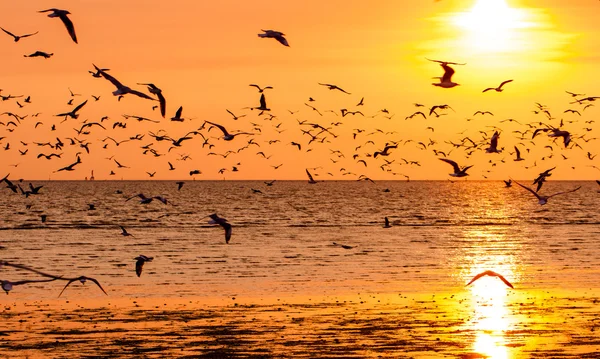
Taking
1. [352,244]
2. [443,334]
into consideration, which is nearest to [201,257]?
[352,244]

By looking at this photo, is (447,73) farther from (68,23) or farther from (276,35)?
(68,23)

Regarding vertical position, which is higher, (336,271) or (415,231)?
(415,231)

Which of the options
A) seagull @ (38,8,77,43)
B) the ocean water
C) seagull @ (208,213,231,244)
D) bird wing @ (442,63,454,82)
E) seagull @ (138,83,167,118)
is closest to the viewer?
seagull @ (38,8,77,43)

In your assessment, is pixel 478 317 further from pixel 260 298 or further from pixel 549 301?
pixel 260 298

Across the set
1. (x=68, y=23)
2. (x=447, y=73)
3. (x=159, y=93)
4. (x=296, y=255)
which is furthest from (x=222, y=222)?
(x=296, y=255)

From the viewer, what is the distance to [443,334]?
106ft

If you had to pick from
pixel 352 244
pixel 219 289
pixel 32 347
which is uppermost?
pixel 352 244

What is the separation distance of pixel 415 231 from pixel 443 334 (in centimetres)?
6650

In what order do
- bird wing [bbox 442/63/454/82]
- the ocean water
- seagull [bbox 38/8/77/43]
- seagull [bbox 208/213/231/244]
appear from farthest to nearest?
the ocean water → bird wing [bbox 442/63/454/82] → seagull [bbox 208/213/231/244] → seagull [bbox 38/8/77/43]

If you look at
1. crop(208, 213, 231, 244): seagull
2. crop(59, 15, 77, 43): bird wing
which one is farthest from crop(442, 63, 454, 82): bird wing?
crop(59, 15, 77, 43): bird wing

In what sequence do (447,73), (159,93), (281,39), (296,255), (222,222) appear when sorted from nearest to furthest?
(159,93), (281,39), (222,222), (447,73), (296,255)

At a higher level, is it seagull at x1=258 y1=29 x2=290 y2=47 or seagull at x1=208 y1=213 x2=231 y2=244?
seagull at x1=258 y1=29 x2=290 y2=47

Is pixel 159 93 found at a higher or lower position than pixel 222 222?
higher

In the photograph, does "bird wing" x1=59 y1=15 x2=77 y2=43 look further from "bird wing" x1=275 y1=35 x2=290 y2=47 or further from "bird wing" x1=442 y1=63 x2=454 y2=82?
"bird wing" x1=442 y1=63 x2=454 y2=82
